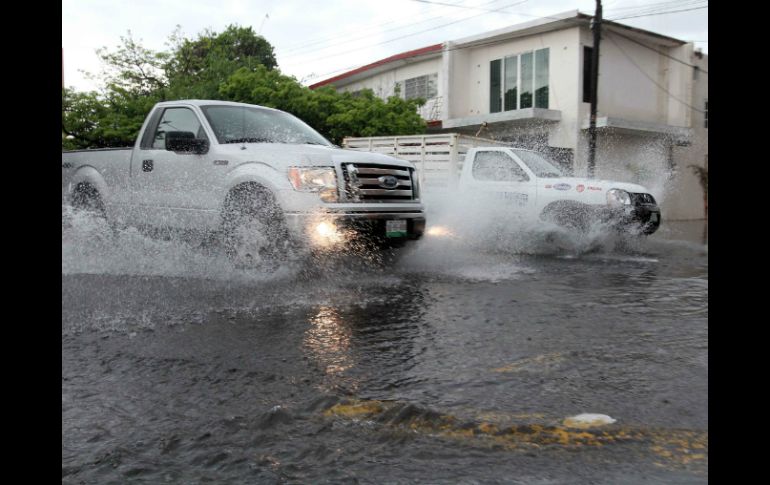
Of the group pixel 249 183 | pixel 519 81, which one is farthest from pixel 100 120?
pixel 519 81

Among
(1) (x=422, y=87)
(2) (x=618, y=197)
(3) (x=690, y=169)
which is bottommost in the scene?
(2) (x=618, y=197)

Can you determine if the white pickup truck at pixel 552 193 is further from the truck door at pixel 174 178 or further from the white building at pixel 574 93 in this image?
the white building at pixel 574 93

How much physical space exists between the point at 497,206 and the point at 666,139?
16.7 m

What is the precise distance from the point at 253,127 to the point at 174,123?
111 centimetres

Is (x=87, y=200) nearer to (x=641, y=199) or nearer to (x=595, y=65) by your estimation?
(x=641, y=199)

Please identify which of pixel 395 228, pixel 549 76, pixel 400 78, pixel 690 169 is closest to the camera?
pixel 395 228

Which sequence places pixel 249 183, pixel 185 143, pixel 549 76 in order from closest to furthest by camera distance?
pixel 249 183, pixel 185 143, pixel 549 76

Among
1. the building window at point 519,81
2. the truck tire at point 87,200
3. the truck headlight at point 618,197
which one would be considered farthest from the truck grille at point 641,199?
the building window at point 519,81

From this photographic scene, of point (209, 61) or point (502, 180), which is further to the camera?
point (209, 61)

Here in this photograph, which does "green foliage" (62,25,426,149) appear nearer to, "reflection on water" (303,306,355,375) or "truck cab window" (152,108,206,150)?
"truck cab window" (152,108,206,150)

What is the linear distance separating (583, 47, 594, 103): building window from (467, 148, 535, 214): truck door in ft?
40.2

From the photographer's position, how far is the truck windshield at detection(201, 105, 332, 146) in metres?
7.82

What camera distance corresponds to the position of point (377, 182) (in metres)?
7.61
